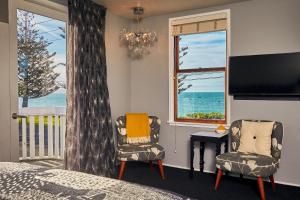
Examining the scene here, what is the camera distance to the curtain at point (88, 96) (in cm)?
341

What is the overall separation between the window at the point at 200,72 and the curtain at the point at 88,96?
1157mm

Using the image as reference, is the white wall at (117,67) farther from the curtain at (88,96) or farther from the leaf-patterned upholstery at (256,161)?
the leaf-patterned upholstery at (256,161)

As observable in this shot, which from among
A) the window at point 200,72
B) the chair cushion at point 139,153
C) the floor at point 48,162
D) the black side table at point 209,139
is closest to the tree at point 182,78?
the window at point 200,72

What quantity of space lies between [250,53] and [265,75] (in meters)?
0.37

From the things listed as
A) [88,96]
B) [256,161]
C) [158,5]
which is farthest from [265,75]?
[88,96]

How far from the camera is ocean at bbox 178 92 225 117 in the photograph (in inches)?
157

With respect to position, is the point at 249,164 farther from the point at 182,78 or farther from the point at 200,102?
the point at 182,78

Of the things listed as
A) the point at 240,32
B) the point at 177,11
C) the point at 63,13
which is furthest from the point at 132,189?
the point at 177,11

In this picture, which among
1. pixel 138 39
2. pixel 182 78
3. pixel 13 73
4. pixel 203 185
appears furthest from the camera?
pixel 182 78

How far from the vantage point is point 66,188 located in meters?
1.29

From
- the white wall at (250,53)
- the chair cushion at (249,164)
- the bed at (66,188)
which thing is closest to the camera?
the bed at (66,188)

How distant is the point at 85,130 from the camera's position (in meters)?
3.57

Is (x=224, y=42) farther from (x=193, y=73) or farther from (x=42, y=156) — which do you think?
(x=42, y=156)

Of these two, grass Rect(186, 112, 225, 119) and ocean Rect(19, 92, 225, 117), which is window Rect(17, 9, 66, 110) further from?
grass Rect(186, 112, 225, 119)
